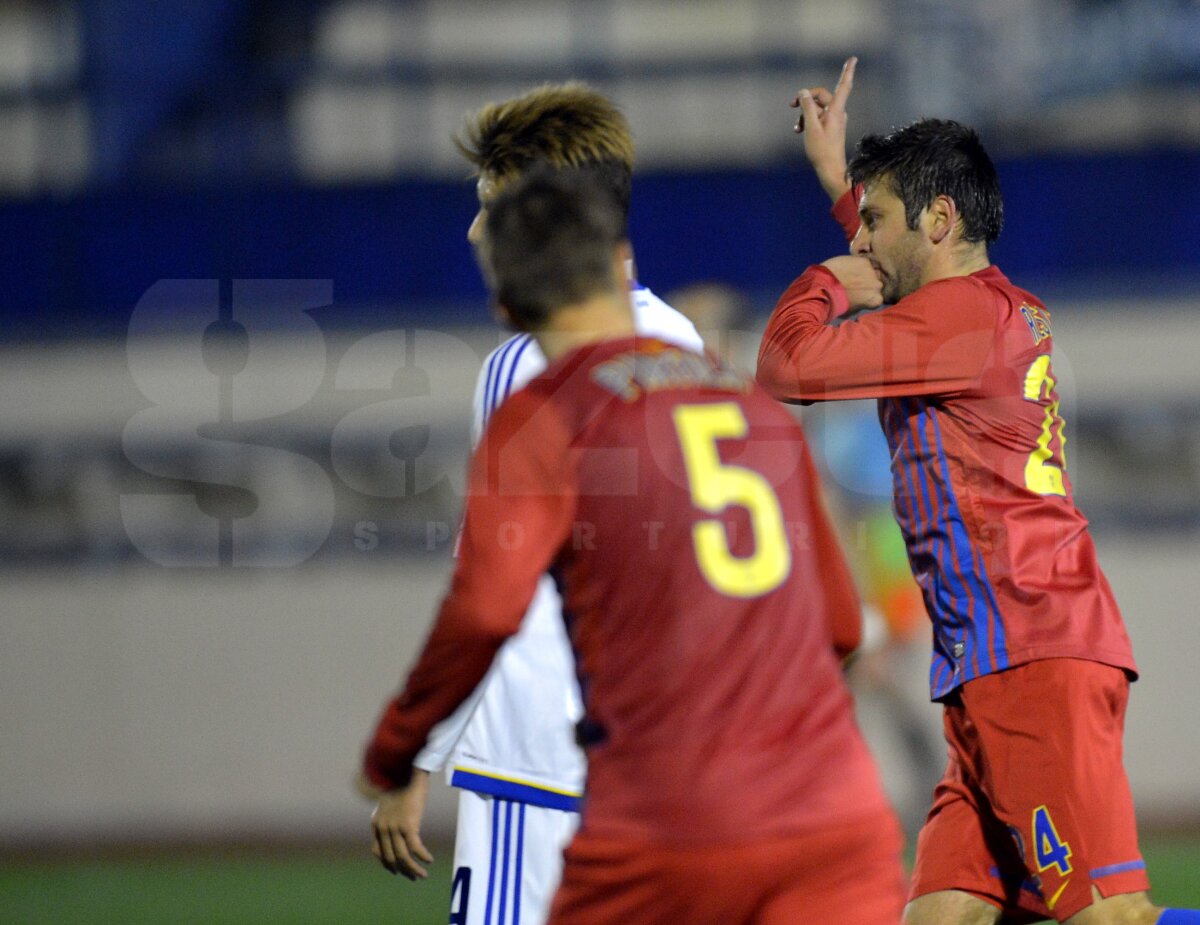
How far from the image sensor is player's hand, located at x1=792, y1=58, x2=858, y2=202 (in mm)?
3891

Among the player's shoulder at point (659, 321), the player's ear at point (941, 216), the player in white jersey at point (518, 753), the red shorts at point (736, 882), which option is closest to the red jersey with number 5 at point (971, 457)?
the player's ear at point (941, 216)

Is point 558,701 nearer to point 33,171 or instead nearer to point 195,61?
point 33,171

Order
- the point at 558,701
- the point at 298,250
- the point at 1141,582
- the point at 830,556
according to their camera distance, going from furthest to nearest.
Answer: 1. the point at 298,250
2. the point at 1141,582
3. the point at 558,701
4. the point at 830,556

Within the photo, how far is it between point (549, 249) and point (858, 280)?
1358mm

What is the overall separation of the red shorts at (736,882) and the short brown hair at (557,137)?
1.46 meters

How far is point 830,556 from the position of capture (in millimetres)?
2650

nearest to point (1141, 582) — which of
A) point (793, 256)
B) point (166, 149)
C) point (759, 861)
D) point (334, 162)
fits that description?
point (793, 256)

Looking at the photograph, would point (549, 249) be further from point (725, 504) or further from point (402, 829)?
point (402, 829)

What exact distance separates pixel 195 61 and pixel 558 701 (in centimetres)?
922

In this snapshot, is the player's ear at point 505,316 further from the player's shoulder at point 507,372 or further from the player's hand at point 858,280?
the player's hand at point 858,280

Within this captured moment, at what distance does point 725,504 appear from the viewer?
8.05ft

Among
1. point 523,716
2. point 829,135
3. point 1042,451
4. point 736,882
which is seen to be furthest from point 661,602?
point 829,135

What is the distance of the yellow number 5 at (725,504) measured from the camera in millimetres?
2430

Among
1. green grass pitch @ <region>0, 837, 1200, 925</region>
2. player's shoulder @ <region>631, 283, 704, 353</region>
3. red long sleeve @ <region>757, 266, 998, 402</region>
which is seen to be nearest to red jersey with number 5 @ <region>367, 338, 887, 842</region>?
player's shoulder @ <region>631, 283, 704, 353</region>
